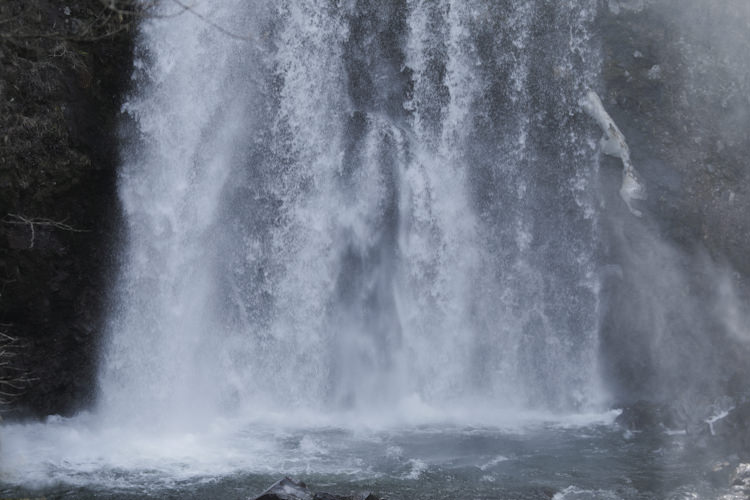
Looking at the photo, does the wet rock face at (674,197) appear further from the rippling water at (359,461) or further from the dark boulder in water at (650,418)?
the rippling water at (359,461)

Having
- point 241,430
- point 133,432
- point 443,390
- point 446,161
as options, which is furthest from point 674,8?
point 133,432

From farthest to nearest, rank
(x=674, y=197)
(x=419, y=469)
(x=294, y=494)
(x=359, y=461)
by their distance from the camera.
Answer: (x=674, y=197) → (x=359, y=461) → (x=419, y=469) → (x=294, y=494)

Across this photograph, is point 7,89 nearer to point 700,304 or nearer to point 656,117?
point 656,117

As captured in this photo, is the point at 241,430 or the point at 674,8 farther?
the point at 674,8

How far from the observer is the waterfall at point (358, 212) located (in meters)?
14.6

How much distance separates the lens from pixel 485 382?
1551 centimetres

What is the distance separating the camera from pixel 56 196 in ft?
44.2

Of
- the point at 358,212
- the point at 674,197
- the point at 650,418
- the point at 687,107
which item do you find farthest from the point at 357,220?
the point at 687,107

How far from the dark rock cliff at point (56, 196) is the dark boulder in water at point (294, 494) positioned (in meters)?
5.68

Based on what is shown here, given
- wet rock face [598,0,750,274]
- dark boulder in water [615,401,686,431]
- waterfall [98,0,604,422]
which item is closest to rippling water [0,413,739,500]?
dark boulder in water [615,401,686,431]

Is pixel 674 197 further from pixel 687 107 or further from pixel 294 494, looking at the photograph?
pixel 294 494

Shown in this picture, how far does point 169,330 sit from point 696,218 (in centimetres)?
1107

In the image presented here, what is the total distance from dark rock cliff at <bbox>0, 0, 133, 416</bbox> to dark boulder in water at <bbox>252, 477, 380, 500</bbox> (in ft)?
18.6

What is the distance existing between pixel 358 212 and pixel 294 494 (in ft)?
21.7
